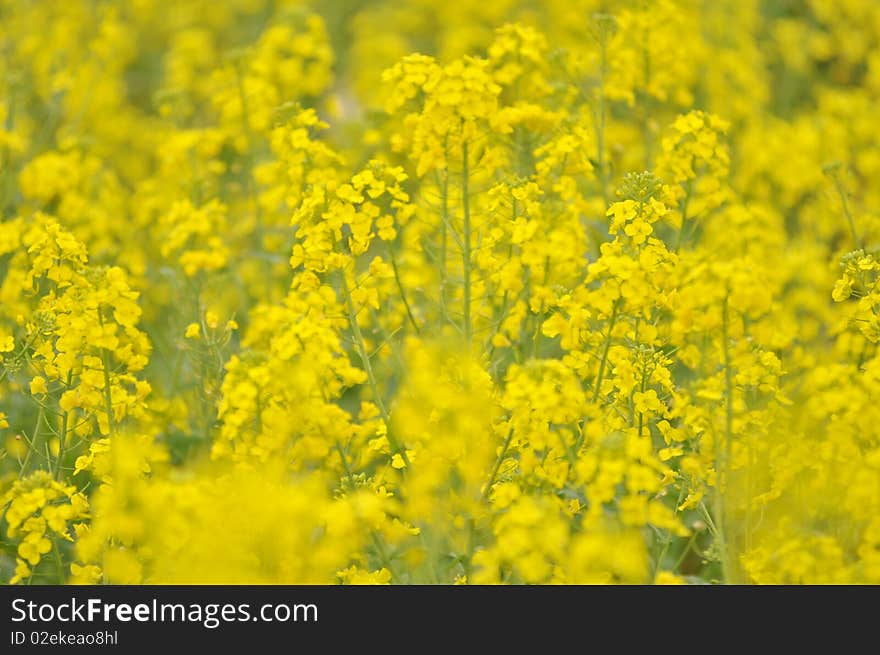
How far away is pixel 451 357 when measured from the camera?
3.86 meters

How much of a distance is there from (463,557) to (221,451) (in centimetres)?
82

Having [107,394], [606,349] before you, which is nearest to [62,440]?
[107,394]

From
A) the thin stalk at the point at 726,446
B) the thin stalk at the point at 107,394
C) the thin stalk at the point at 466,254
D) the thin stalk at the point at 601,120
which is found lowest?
the thin stalk at the point at 726,446

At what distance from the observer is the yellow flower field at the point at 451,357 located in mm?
3273

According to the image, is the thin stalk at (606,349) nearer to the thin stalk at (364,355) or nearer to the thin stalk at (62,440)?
the thin stalk at (364,355)

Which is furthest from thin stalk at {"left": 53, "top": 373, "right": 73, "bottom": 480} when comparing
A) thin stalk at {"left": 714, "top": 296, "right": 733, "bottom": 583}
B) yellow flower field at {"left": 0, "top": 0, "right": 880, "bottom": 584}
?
thin stalk at {"left": 714, "top": 296, "right": 733, "bottom": 583}

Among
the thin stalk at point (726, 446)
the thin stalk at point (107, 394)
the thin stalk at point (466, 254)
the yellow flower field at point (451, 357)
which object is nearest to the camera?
the yellow flower field at point (451, 357)

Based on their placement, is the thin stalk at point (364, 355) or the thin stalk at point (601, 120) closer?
the thin stalk at point (364, 355)

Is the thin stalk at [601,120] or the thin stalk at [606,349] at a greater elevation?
the thin stalk at [601,120]

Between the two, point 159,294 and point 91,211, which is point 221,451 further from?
point 159,294

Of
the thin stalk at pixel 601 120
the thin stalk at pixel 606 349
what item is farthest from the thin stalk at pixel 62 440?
the thin stalk at pixel 601 120

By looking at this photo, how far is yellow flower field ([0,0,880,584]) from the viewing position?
10.7 feet

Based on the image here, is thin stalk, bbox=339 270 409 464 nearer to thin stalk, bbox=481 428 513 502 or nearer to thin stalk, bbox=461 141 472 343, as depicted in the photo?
thin stalk, bbox=481 428 513 502

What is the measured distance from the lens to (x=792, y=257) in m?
5.97
